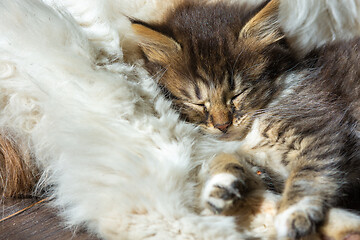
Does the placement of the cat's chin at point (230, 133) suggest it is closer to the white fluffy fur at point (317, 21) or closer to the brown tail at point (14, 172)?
the white fluffy fur at point (317, 21)

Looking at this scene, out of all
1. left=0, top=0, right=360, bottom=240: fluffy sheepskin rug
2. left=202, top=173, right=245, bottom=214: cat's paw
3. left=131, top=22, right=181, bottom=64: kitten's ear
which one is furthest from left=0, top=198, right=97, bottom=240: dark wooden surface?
left=131, top=22, right=181, bottom=64: kitten's ear

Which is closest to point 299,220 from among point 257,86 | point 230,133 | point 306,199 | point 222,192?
point 306,199

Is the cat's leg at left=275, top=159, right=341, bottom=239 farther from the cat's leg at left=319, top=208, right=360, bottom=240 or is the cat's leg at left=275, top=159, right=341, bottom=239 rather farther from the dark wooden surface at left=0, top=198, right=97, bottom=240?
the dark wooden surface at left=0, top=198, right=97, bottom=240

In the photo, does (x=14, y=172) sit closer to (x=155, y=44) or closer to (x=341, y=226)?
(x=155, y=44)

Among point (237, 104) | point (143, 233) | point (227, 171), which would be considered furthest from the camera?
point (237, 104)

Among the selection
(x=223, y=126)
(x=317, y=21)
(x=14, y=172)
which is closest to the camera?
(x=14, y=172)

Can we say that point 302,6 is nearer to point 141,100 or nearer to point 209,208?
point 141,100

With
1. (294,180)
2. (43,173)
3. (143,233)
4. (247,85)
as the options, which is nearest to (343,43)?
(247,85)
